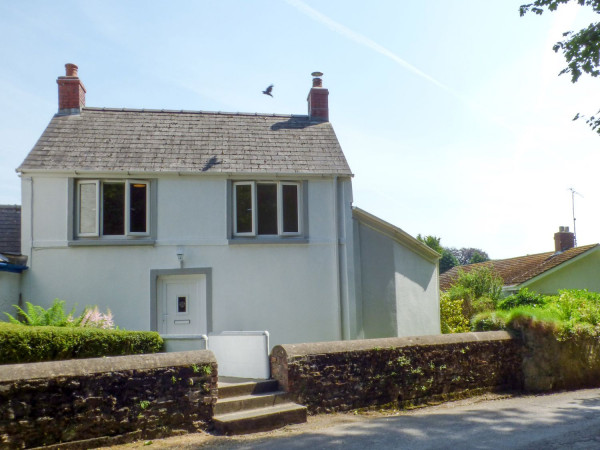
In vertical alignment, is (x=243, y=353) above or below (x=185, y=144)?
below

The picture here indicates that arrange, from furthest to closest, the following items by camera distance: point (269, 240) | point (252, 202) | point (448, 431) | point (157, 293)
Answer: point (252, 202) → point (269, 240) → point (157, 293) → point (448, 431)

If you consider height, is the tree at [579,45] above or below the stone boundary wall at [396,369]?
above

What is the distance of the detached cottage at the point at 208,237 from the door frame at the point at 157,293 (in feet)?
0.08

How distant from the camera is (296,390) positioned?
29.4 feet

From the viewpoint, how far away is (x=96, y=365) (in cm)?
740

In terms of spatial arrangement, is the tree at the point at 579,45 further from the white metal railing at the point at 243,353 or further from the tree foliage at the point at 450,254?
the tree foliage at the point at 450,254

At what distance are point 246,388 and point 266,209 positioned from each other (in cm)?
599

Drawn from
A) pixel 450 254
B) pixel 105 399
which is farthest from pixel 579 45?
pixel 450 254

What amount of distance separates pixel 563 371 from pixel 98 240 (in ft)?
36.1

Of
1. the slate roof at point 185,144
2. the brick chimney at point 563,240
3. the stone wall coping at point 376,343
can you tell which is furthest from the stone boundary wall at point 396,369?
the brick chimney at point 563,240

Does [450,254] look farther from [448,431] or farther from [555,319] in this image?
[448,431]

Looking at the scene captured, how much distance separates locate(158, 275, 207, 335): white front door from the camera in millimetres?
13336

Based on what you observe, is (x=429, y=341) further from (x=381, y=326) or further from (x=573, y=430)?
(x=381, y=326)

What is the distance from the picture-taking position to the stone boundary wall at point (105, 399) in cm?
675
